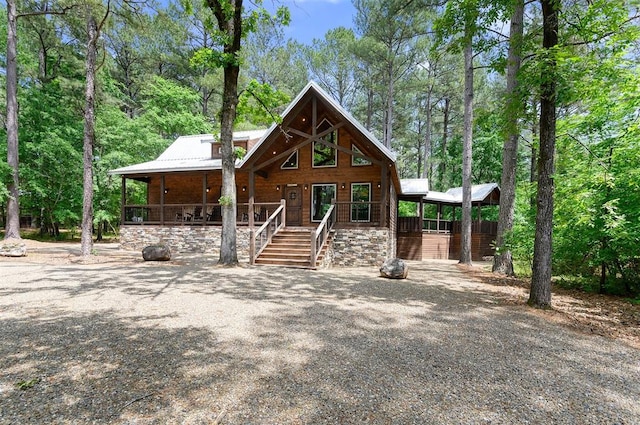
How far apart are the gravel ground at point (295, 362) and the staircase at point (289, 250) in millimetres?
4333

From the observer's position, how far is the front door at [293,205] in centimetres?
1430

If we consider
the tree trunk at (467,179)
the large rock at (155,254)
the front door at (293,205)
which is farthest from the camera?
the front door at (293,205)

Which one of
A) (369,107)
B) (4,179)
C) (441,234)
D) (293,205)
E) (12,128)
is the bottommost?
(441,234)

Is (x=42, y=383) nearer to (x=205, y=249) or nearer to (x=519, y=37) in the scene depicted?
(x=519, y=37)

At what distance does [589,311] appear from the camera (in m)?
5.47

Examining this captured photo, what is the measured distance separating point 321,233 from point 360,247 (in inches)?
68.6

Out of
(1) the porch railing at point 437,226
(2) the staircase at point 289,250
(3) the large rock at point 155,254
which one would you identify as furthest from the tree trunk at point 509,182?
(3) the large rock at point 155,254

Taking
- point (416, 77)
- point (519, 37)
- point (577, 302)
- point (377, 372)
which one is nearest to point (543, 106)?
point (519, 37)

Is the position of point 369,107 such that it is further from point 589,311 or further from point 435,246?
point 589,311

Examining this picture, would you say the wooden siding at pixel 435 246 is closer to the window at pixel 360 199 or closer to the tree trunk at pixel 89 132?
the window at pixel 360 199

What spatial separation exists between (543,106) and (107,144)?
2084cm

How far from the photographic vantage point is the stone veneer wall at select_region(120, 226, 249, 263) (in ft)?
43.9

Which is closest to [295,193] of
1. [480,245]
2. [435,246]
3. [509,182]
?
[509,182]

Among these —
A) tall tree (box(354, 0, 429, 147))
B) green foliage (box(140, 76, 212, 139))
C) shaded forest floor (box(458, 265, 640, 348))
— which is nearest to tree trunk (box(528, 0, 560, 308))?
shaded forest floor (box(458, 265, 640, 348))
